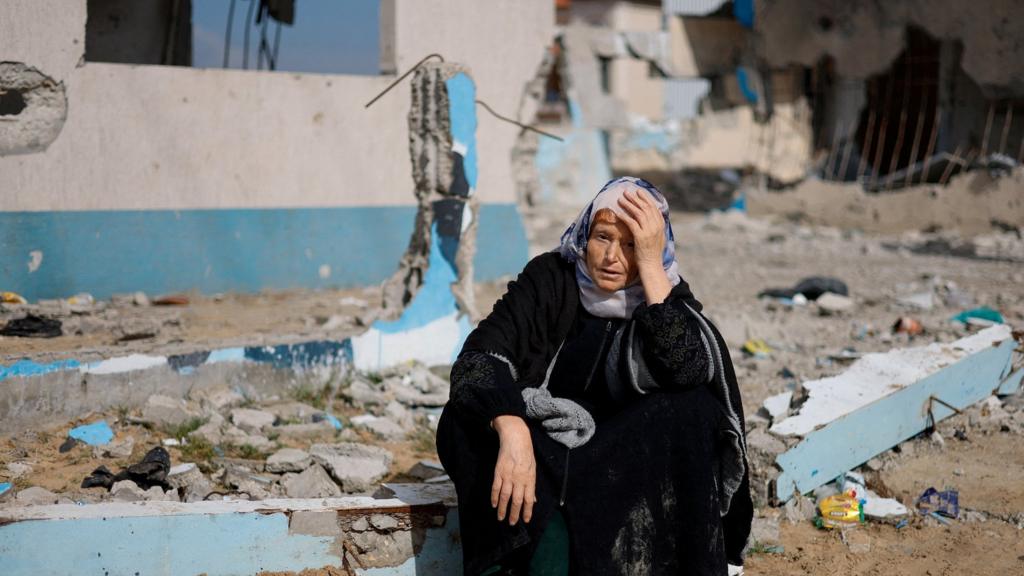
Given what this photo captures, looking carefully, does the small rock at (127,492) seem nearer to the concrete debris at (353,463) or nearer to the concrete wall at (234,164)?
the concrete debris at (353,463)

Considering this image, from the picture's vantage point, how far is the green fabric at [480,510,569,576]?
250cm

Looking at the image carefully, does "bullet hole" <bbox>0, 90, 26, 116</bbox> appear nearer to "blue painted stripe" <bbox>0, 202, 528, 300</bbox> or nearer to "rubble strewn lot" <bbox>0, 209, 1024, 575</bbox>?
"blue painted stripe" <bbox>0, 202, 528, 300</bbox>

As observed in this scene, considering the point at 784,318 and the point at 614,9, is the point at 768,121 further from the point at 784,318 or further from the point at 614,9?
the point at 614,9

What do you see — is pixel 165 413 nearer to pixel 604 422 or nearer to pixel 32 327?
pixel 32 327

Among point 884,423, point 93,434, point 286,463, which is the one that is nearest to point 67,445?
point 93,434

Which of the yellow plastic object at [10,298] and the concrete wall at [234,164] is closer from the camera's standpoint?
the yellow plastic object at [10,298]

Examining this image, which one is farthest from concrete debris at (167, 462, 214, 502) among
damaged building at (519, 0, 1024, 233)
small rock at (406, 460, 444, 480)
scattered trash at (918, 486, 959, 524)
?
damaged building at (519, 0, 1024, 233)

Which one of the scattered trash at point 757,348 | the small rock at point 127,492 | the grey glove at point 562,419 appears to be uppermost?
the grey glove at point 562,419

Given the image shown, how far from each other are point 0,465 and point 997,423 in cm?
426

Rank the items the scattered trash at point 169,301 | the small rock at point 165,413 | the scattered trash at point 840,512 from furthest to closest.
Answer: the scattered trash at point 169,301 → the small rock at point 165,413 → the scattered trash at point 840,512

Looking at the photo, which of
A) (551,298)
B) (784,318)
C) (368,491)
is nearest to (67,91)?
(368,491)

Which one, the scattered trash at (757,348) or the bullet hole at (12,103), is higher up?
the bullet hole at (12,103)

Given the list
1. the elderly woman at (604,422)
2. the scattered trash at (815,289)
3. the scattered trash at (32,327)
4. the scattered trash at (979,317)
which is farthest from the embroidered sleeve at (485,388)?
the scattered trash at (815,289)

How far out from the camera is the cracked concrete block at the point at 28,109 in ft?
19.1
